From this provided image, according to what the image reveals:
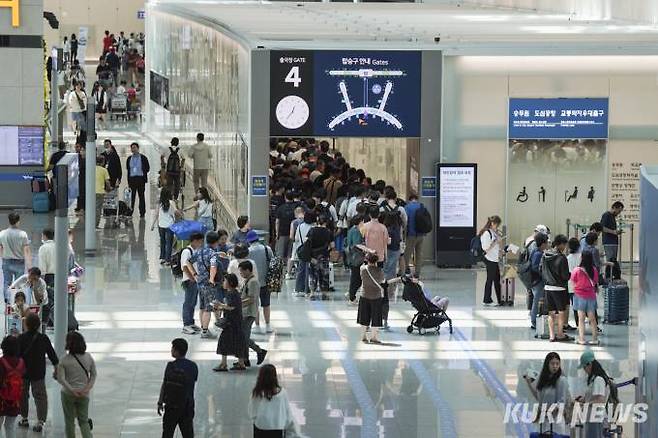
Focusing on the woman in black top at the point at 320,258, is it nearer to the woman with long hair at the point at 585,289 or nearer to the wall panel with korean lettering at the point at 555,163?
the woman with long hair at the point at 585,289

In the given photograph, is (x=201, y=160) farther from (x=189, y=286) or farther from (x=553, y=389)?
(x=553, y=389)

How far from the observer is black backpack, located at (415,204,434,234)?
81.1 ft

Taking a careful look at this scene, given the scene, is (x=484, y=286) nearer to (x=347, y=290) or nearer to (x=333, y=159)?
(x=347, y=290)

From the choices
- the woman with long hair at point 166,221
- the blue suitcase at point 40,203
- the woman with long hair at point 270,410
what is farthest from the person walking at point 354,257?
the blue suitcase at point 40,203

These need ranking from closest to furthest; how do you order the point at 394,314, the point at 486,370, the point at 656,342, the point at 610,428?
the point at 656,342 → the point at 610,428 → the point at 486,370 → the point at 394,314

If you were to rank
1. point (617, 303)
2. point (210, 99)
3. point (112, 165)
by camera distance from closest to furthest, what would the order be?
point (617, 303) → point (112, 165) → point (210, 99)

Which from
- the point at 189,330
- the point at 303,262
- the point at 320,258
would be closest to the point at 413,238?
the point at 320,258

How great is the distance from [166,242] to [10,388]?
11460 mm

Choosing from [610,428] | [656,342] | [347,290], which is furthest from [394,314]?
[656,342]

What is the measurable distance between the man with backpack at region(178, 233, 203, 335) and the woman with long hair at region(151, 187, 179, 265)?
15.1 ft

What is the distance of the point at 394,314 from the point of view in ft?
71.0

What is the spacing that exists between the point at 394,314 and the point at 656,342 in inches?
428

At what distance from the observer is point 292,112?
1014 inches

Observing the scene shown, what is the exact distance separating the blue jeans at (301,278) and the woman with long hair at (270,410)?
9920mm
